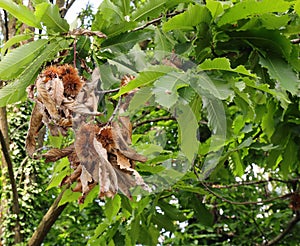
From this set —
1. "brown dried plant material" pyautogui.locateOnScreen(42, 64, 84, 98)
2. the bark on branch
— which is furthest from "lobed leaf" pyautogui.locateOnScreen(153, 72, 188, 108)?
the bark on branch

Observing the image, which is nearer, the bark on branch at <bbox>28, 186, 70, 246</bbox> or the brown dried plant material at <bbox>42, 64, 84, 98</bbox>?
the brown dried plant material at <bbox>42, 64, 84, 98</bbox>

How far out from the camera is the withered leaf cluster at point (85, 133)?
644 mm

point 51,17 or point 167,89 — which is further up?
point 51,17

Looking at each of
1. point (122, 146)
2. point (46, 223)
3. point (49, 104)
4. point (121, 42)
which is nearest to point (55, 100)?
point (49, 104)

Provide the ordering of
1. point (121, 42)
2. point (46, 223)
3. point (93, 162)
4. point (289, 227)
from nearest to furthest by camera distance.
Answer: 1. point (93, 162)
2. point (121, 42)
3. point (46, 223)
4. point (289, 227)

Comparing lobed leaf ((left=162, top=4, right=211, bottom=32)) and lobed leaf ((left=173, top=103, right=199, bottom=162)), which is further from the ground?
lobed leaf ((left=162, top=4, right=211, bottom=32))

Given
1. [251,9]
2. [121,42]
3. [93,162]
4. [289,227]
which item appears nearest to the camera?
[93,162]

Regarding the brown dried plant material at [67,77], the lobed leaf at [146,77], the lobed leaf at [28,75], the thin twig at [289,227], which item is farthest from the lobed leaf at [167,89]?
the thin twig at [289,227]

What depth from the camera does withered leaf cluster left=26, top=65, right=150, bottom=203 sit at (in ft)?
2.11

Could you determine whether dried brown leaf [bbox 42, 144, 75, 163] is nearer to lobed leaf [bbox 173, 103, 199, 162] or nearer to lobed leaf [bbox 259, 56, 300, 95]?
lobed leaf [bbox 173, 103, 199, 162]

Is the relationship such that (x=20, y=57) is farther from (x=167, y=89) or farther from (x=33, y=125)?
(x=167, y=89)

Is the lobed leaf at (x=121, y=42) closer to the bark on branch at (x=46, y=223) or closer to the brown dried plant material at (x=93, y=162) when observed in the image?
the brown dried plant material at (x=93, y=162)

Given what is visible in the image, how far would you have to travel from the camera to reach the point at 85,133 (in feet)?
2.16

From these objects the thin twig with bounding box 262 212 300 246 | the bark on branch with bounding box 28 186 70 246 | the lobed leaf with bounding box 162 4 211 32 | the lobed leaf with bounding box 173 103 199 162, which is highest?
the lobed leaf with bounding box 162 4 211 32
